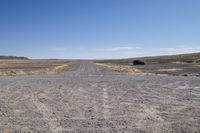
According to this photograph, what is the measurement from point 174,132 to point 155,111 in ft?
10.5

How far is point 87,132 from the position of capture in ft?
25.9

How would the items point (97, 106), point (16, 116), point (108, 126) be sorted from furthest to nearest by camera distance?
point (97, 106)
point (16, 116)
point (108, 126)

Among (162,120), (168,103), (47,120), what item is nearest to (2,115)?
(47,120)

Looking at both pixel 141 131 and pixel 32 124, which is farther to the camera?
pixel 32 124

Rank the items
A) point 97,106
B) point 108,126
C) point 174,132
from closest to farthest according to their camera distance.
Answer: point 174,132 → point 108,126 → point 97,106

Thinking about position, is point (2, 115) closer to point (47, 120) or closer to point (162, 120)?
point (47, 120)

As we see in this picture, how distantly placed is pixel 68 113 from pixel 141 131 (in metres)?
3.55

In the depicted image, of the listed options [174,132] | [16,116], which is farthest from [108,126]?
[16,116]

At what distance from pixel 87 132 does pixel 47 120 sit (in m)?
2.06

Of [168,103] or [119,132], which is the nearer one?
[119,132]

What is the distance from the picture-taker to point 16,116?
33.7 feet

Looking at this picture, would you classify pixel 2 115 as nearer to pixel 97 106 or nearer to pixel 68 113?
pixel 68 113

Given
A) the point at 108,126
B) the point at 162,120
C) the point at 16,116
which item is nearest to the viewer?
the point at 108,126

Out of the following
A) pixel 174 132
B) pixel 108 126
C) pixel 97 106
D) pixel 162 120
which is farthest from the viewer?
pixel 97 106
